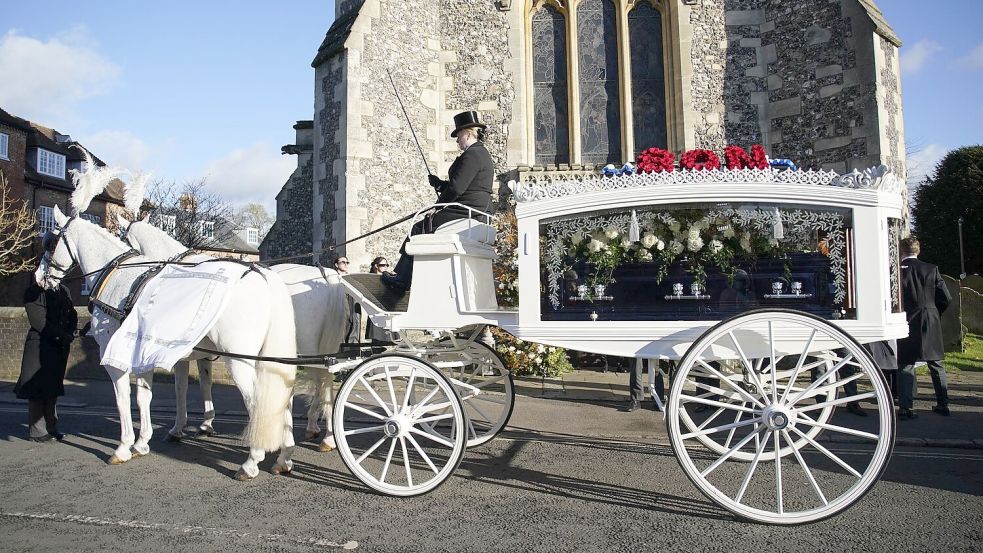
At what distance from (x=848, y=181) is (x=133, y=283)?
17.6 feet

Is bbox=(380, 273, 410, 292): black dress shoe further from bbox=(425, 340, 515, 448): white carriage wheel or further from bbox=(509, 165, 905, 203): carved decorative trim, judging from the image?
bbox=(509, 165, 905, 203): carved decorative trim

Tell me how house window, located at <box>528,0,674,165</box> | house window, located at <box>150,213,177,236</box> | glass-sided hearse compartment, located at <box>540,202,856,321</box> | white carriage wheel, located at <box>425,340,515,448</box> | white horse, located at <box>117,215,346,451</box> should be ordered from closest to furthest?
glass-sided hearse compartment, located at <box>540,202,856,321</box>
white carriage wheel, located at <box>425,340,515,448</box>
white horse, located at <box>117,215,346,451</box>
house window, located at <box>528,0,674,165</box>
house window, located at <box>150,213,177,236</box>

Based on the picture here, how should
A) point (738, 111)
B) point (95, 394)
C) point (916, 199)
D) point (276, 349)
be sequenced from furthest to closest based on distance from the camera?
Result: point (916, 199)
point (738, 111)
point (95, 394)
point (276, 349)

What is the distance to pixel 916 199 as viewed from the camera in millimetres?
31219

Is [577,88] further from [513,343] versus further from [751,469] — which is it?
[751,469]

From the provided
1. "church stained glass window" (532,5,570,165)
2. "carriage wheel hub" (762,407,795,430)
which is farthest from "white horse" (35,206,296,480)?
"church stained glass window" (532,5,570,165)

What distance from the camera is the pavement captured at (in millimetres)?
6199

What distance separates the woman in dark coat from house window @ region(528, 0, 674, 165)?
8764mm

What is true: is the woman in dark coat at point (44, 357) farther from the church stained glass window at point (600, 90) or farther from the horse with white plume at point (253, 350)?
the church stained glass window at point (600, 90)

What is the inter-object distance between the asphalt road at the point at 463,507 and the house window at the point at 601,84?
8.39 m

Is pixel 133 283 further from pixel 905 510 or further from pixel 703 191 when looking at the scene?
pixel 905 510

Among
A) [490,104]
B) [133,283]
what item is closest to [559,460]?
[133,283]

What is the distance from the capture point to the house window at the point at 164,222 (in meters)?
26.4

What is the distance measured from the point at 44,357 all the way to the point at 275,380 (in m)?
3.26
